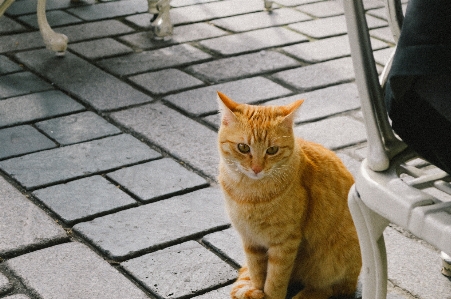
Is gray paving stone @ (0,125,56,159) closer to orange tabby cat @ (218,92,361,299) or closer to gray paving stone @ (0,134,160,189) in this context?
gray paving stone @ (0,134,160,189)

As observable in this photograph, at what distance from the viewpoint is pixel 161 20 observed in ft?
13.5

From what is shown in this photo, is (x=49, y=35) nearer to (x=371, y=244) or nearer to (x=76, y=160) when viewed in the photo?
(x=76, y=160)

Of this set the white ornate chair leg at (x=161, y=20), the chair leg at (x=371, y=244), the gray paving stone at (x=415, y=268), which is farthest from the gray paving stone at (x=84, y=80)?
the chair leg at (x=371, y=244)

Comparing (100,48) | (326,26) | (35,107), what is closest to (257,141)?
(35,107)

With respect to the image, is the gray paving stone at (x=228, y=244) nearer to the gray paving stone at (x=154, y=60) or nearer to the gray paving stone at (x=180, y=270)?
the gray paving stone at (x=180, y=270)

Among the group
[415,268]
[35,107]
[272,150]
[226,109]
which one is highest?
[226,109]

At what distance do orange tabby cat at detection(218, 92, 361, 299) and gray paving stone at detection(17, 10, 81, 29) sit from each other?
2626 mm

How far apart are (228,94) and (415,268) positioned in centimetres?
151

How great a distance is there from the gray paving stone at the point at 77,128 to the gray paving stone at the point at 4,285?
3.15ft

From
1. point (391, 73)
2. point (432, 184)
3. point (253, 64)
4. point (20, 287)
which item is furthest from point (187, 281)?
point (253, 64)

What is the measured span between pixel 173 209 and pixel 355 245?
0.79 metres

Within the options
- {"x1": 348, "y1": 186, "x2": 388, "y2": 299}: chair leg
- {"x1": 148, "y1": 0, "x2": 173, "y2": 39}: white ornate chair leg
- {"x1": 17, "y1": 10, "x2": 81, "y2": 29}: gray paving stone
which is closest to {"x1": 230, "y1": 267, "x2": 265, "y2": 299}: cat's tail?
{"x1": 348, "y1": 186, "x2": 388, "y2": 299}: chair leg

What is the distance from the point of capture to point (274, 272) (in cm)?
194

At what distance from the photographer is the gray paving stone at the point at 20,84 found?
3422 millimetres
